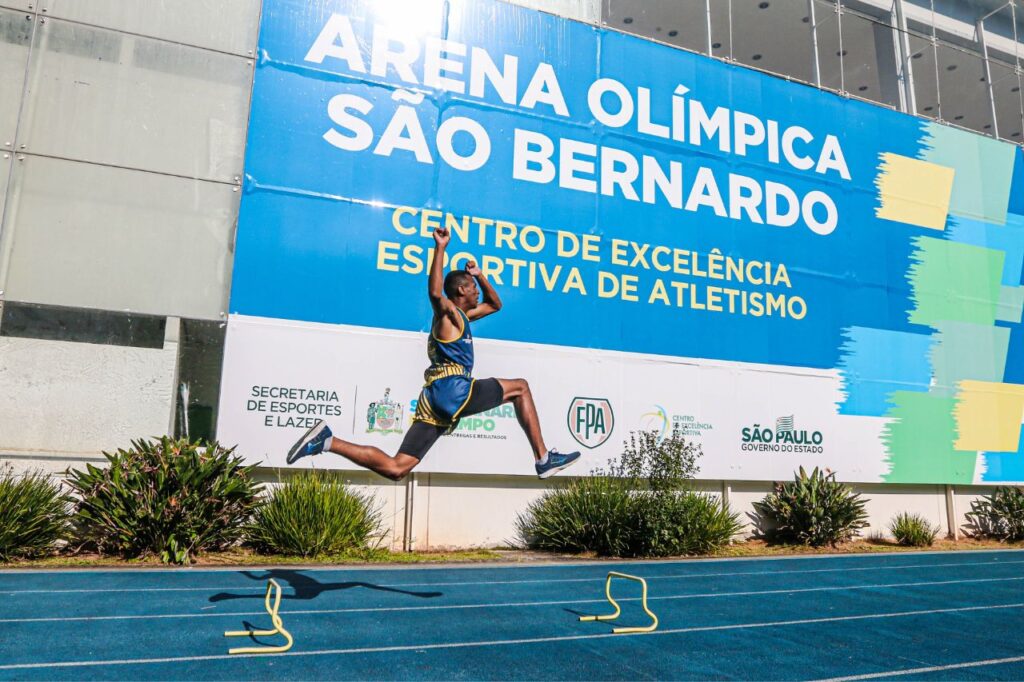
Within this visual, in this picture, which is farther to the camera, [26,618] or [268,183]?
[268,183]

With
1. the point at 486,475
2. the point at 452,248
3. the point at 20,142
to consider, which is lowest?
the point at 486,475

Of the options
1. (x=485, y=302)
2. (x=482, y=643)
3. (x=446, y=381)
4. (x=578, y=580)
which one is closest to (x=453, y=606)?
(x=482, y=643)

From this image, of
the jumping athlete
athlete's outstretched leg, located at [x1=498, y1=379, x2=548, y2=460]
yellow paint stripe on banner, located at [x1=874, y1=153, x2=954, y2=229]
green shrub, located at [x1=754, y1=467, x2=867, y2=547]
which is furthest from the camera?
yellow paint stripe on banner, located at [x1=874, y1=153, x2=954, y2=229]

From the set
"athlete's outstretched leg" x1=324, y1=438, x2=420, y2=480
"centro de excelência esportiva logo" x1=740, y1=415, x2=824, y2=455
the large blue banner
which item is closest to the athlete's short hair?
the large blue banner

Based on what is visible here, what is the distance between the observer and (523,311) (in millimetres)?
15352

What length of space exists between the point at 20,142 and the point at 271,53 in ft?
14.6

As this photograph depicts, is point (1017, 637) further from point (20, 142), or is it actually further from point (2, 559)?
point (20, 142)

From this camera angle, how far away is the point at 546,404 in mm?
15078

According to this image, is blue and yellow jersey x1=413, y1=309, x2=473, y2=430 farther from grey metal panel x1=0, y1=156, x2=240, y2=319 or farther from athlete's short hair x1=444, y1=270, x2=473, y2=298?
grey metal panel x1=0, y1=156, x2=240, y2=319

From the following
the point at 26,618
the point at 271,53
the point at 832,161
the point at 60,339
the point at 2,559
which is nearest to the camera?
the point at 26,618

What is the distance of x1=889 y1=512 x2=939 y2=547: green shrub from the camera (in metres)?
17.5

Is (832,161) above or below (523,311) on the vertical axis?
above

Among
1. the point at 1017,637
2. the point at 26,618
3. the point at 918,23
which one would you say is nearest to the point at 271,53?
the point at 26,618

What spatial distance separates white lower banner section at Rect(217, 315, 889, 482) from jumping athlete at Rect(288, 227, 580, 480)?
157 mm
